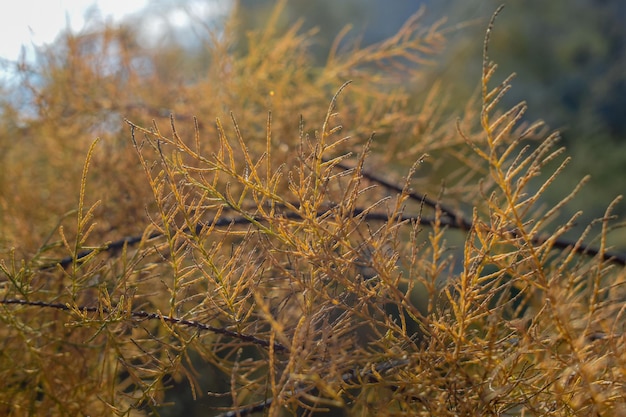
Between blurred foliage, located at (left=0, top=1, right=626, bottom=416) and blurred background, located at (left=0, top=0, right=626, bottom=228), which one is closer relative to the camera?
blurred foliage, located at (left=0, top=1, right=626, bottom=416)

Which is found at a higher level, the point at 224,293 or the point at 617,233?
the point at 224,293

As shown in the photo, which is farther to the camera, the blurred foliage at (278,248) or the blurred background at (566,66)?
the blurred background at (566,66)

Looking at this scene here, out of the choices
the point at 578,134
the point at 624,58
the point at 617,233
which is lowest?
the point at 617,233

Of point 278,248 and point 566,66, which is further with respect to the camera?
point 566,66

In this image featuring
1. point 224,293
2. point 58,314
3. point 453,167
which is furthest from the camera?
point 453,167

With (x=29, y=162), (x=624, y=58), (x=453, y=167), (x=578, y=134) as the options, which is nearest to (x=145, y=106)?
(x=29, y=162)

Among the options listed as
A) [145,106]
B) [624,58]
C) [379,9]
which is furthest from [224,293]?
[379,9]

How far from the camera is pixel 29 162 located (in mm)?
1945

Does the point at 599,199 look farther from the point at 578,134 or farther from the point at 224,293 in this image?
the point at 224,293

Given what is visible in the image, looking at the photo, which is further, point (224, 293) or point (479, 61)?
point (479, 61)

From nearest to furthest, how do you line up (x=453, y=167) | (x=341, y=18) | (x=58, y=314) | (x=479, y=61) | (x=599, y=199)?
(x=58, y=314) → (x=453, y=167) → (x=599, y=199) → (x=479, y=61) → (x=341, y=18)

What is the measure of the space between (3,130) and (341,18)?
6.79 meters

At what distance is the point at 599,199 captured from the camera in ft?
16.3

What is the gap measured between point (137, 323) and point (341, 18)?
26.5 ft
